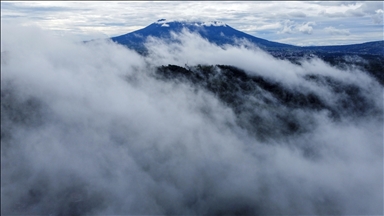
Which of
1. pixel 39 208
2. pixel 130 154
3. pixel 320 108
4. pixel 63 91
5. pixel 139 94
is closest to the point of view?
pixel 39 208

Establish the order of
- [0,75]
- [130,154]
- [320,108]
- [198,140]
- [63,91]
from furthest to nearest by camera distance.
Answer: [320,108] < [198,140] < [130,154] < [63,91] < [0,75]

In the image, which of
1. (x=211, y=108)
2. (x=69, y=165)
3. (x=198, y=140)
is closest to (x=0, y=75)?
(x=69, y=165)

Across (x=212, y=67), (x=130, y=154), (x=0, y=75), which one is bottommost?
(x=130, y=154)

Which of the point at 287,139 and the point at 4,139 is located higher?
the point at 4,139

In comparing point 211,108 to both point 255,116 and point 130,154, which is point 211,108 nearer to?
point 255,116

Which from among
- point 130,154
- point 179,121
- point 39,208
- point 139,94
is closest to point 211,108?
point 179,121

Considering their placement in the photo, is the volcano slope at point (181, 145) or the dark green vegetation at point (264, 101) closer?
the volcano slope at point (181, 145)

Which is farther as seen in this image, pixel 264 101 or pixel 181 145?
pixel 264 101

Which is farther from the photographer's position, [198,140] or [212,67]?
[212,67]

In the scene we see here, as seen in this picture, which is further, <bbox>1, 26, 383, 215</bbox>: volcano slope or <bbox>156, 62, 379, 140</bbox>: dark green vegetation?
<bbox>156, 62, 379, 140</bbox>: dark green vegetation
